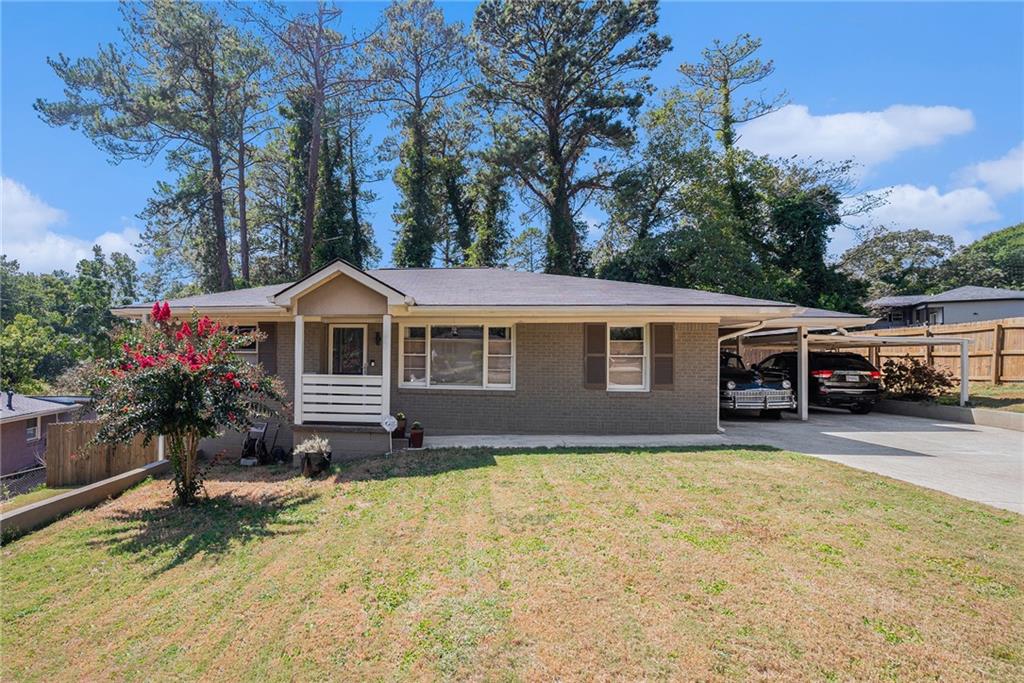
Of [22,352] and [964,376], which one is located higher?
[22,352]

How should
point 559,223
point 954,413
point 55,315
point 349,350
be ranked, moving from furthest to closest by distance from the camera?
point 55,315 < point 559,223 < point 954,413 < point 349,350

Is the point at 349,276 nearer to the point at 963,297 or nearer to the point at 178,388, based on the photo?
the point at 178,388

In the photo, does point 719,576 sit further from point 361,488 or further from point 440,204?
point 440,204

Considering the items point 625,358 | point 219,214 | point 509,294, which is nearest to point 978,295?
point 625,358

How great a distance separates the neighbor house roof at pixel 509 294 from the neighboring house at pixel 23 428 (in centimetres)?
1071

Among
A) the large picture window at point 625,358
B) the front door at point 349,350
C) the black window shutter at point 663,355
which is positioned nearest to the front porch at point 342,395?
the front door at point 349,350

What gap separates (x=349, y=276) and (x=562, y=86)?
19782 mm

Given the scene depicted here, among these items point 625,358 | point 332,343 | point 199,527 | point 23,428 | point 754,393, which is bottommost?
point 23,428

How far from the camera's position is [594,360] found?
9.49 metres

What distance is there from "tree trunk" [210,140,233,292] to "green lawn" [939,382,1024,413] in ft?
95.4

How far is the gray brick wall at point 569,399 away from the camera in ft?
31.0

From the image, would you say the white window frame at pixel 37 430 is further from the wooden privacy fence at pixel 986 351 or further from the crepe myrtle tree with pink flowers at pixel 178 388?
the wooden privacy fence at pixel 986 351

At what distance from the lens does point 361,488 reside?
668 cm

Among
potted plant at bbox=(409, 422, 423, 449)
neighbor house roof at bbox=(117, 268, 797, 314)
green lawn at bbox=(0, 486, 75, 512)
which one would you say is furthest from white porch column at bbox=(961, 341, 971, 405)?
green lawn at bbox=(0, 486, 75, 512)
